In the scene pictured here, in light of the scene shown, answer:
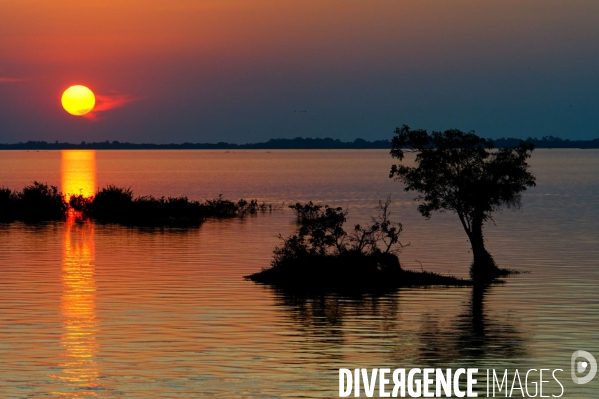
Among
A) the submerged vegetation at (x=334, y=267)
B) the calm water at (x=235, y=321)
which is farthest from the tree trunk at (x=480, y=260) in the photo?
the submerged vegetation at (x=334, y=267)

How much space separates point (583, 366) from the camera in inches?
1054

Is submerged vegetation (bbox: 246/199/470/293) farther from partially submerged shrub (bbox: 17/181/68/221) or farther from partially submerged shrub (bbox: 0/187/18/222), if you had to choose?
partially submerged shrub (bbox: 0/187/18/222)

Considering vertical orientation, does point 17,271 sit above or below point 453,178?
below

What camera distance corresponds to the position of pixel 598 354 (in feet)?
93.5

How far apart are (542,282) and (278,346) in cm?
2046

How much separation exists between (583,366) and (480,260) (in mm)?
20952

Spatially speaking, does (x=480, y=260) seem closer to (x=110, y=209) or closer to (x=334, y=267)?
(x=334, y=267)

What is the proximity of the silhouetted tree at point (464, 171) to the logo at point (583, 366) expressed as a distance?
1791 centimetres

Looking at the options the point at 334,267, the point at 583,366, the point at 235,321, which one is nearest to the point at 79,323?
the point at 235,321


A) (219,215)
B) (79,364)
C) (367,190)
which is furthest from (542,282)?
(367,190)

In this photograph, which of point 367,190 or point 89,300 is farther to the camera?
point 367,190

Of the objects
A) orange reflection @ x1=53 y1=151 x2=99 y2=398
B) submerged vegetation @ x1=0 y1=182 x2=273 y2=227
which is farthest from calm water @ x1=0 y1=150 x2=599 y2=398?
submerged vegetation @ x1=0 y1=182 x2=273 y2=227

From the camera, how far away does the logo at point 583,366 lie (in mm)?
25453

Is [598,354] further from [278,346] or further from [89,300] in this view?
[89,300]
